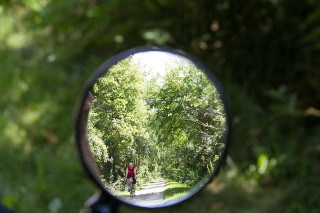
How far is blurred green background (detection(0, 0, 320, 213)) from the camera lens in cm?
302

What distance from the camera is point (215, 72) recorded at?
3.56 m

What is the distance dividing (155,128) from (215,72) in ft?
7.00

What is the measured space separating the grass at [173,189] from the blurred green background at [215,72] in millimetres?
1479

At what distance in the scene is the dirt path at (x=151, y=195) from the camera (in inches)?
55.2

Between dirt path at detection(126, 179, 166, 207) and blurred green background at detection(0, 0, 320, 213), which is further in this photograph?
blurred green background at detection(0, 0, 320, 213)

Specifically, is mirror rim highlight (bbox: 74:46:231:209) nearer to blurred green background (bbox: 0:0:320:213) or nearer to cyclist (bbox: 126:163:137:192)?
cyclist (bbox: 126:163:137:192)

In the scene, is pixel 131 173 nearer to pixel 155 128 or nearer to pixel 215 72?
pixel 155 128

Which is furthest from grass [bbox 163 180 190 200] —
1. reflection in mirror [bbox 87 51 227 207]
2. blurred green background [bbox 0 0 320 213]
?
blurred green background [bbox 0 0 320 213]

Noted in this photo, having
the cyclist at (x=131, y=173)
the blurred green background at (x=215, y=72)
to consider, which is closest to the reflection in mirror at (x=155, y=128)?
the cyclist at (x=131, y=173)

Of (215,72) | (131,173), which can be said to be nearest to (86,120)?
(131,173)

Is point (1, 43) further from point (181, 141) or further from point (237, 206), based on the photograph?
point (181, 141)

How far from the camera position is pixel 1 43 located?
4.07 meters

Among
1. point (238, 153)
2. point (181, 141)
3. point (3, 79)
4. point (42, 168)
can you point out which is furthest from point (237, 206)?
point (3, 79)

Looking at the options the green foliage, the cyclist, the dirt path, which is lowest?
the dirt path
